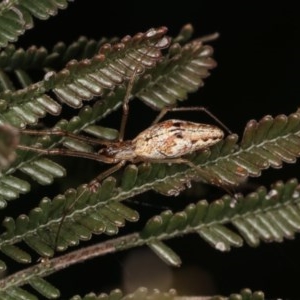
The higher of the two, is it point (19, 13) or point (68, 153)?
point (19, 13)

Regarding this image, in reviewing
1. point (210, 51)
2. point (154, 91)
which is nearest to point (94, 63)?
point (154, 91)

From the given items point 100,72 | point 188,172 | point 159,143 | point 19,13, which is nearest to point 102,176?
point 159,143

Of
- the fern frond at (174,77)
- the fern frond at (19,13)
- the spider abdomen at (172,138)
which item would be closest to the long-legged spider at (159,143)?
the spider abdomen at (172,138)

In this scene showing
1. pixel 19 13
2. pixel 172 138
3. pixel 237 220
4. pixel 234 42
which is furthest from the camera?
pixel 234 42

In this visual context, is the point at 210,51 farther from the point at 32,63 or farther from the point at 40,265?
the point at 40,265

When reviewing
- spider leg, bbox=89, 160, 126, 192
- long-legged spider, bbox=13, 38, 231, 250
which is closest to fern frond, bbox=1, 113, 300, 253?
spider leg, bbox=89, 160, 126, 192

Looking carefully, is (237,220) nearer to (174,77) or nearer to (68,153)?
(174,77)
